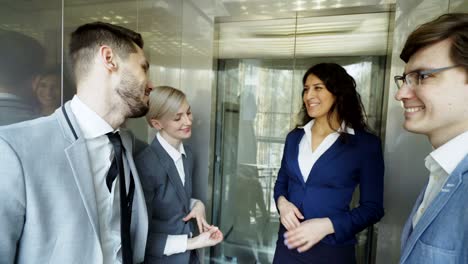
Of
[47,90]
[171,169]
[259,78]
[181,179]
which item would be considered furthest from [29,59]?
[259,78]

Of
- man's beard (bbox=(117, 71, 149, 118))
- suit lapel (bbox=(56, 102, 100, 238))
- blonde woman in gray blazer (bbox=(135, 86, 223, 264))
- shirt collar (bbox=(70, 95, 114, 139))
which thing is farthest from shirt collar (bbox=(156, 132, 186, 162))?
suit lapel (bbox=(56, 102, 100, 238))

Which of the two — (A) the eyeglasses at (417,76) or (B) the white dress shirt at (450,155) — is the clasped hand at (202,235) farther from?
(A) the eyeglasses at (417,76)

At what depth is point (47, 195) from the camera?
3.17 ft

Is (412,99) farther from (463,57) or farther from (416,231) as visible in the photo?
(416,231)

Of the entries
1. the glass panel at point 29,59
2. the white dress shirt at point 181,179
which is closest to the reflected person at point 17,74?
the glass panel at point 29,59

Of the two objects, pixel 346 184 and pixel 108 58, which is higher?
pixel 108 58

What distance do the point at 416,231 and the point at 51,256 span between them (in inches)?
53.1

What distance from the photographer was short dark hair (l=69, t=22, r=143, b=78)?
1.26 metres

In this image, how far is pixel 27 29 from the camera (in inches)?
58.3

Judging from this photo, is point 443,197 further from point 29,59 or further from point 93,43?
point 29,59

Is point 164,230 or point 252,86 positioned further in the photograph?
point 252,86

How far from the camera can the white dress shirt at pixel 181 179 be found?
1.75 m

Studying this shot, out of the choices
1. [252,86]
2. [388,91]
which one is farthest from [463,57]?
[252,86]

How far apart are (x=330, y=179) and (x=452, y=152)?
783 mm
